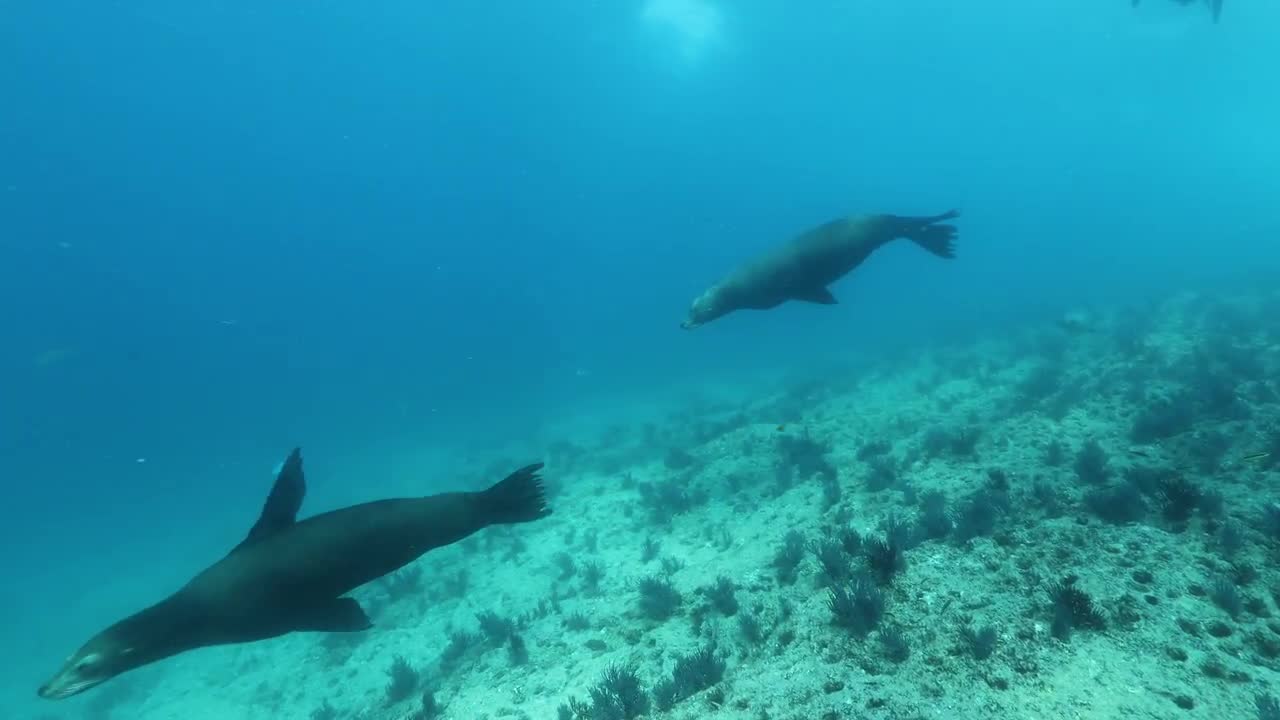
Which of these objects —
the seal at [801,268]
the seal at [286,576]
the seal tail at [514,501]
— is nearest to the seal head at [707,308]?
Result: the seal at [801,268]

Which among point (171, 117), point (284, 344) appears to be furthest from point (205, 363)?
point (171, 117)

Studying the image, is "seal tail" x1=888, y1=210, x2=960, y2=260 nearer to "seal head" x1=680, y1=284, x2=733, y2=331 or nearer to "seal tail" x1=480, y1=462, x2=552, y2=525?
"seal head" x1=680, y1=284, x2=733, y2=331

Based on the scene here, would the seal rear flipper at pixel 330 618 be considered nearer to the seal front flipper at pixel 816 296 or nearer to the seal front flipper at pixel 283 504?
the seal front flipper at pixel 283 504

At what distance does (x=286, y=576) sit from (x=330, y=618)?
0.43m

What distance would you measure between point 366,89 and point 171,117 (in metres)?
26.9

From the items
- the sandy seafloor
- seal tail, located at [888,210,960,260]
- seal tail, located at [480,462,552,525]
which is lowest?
the sandy seafloor

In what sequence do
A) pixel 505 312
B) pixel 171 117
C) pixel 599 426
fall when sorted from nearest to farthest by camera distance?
pixel 599 426 → pixel 171 117 → pixel 505 312

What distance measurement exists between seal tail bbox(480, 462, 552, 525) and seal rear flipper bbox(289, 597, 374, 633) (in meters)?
1.03

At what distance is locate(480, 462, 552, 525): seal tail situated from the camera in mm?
4219

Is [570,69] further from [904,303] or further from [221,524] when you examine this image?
[221,524]

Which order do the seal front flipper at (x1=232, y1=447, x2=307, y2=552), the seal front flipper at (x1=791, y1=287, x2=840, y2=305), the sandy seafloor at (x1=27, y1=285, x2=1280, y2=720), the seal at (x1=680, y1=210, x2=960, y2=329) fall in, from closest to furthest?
the seal front flipper at (x1=232, y1=447, x2=307, y2=552)
the sandy seafloor at (x1=27, y1=285, x2=1280, y2=720)
the seal at (x1=680, y1=210, x2=960, y2=329)
the seal front flipper at (x1=791, y1=287, x2=840, y2=305)

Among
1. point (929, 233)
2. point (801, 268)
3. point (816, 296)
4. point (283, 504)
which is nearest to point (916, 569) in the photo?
point (816, 296)

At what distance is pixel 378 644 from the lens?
1188 cm

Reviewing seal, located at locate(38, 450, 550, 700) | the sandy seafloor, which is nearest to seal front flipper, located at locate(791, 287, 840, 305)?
the sandy seafloor
